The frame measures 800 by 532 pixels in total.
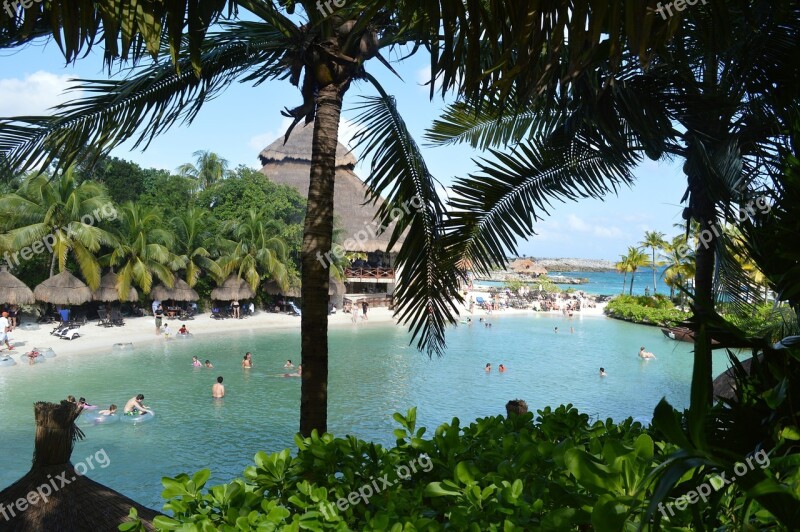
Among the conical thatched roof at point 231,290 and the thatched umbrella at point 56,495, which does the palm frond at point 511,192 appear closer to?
the thatched umbrella at point 56,495

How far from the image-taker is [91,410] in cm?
1404

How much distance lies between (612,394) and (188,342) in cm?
1630

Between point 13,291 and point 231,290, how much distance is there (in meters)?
9.42

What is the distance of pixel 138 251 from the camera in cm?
2541

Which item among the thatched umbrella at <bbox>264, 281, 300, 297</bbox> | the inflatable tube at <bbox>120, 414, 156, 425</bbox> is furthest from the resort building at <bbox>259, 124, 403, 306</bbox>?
the inflatable tube at <bbox>120, 414, 156, 425</bbox>

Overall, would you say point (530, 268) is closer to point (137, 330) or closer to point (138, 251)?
point (138, 251)

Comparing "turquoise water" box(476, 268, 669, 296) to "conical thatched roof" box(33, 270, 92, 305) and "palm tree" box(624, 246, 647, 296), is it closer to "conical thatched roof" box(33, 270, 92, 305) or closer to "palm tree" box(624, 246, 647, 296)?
"palm tree" box(624, 246, 647, 296)

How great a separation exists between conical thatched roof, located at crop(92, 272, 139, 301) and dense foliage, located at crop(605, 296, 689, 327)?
27522mm

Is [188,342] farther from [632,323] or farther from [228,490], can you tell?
[632,323]

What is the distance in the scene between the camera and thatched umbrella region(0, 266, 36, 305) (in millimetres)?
21594

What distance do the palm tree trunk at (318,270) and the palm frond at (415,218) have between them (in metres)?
0.30

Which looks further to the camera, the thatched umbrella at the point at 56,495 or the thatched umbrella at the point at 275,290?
the thatched umbrella at the point at 275,290

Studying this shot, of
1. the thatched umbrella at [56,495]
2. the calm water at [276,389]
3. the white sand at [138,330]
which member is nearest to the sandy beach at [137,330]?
the white sand at [138,330]

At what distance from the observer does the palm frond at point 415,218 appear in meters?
4.41
